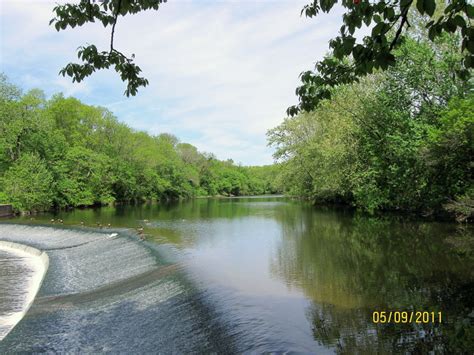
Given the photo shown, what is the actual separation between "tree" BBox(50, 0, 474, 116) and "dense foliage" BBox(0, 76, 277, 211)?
3392 centimetres

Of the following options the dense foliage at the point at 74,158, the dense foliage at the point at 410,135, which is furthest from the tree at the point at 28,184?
the dense foliage at the point at 410,135

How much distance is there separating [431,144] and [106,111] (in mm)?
45719

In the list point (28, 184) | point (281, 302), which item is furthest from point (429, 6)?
point (28, 184)

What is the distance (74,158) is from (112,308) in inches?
1471

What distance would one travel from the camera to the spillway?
6.81 m

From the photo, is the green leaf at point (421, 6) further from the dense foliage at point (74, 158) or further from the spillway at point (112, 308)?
the dense foliage at point (74, 158)

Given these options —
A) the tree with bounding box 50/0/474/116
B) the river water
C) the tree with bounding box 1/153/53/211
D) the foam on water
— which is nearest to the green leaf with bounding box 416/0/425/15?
A: the tree with bounding box 50/0/474/116

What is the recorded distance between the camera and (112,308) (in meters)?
8.69

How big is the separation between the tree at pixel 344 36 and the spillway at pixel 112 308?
14.8 ft

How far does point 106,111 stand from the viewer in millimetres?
Answer: 52625

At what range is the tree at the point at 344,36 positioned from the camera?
99.6 inches

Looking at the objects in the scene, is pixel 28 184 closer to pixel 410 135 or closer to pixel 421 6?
pixel 410 135

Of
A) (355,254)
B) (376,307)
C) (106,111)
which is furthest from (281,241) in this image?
(106,111)

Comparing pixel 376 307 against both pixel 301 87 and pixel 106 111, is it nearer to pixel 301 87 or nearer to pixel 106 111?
pixel 301 87
